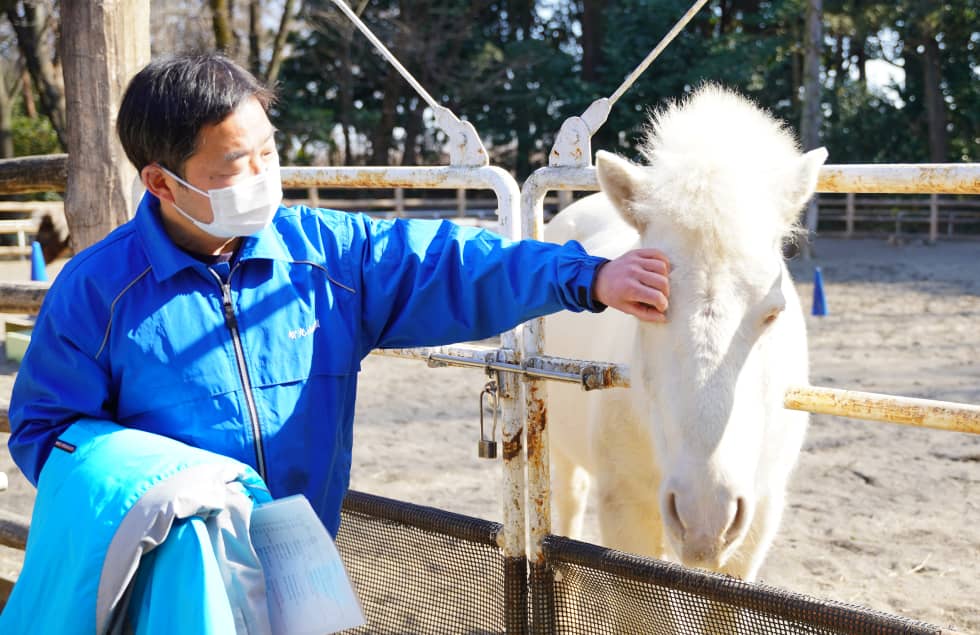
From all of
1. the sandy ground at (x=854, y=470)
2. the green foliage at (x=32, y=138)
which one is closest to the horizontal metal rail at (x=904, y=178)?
the sandy ground at (x=854, y=470)

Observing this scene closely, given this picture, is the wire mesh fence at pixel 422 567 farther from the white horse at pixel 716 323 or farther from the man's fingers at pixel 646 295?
the man's fingers at pixel 646 295

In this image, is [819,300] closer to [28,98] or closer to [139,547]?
[139,547]

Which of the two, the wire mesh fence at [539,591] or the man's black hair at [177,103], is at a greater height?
the man's black hair at [177,103]

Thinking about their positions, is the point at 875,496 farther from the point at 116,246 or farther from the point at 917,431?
→ the point at 116,246

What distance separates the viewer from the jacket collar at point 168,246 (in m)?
1.81

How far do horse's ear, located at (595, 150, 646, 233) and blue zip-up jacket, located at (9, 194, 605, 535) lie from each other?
266mm

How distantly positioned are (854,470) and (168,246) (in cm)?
465

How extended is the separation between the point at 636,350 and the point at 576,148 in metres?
0.60

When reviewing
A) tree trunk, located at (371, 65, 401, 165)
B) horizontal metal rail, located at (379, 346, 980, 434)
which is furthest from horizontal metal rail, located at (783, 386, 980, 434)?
tree trunk, located at (371, 65, 401, 165)

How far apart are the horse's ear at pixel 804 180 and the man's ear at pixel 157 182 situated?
1403 mm

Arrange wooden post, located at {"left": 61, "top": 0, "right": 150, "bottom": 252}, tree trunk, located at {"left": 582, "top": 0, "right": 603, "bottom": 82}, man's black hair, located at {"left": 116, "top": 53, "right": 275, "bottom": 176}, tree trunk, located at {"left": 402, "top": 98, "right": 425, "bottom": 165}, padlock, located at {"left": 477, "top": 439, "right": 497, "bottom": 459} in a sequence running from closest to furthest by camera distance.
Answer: man's black hair, located at {"left": 116, "top": 53, "right": 275, "bottom": 176} < padlock, located at {"left": 477, "top": 439, "right": 497, "bottom": 459} < wooden post, located at {"left": 61, "top": 0, "right": 150, "bottom": 252} < tree trunk, located at {"left": 582, "top": 0, "right": 603, "bottom": 82} < tree trunk, located at {"left": 402, "top": 98, "right": 425, "bottom": 165}

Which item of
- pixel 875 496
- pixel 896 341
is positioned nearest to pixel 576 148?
pixel 875 496

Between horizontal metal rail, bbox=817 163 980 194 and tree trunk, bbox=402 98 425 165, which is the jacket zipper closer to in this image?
horizontal metal rail, bbox=817 163 980 194

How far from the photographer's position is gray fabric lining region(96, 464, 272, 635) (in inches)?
59.0
